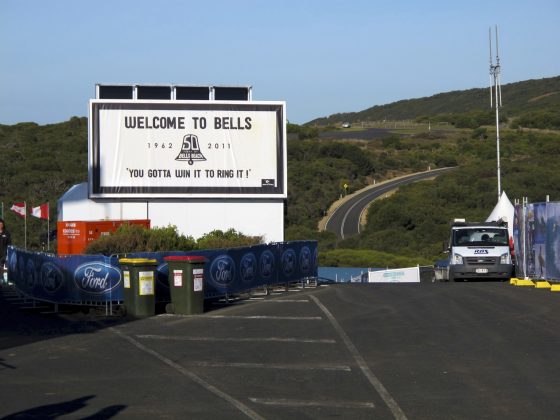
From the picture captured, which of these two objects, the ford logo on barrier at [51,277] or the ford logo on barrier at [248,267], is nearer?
the ford logo on barrier at [51,277]

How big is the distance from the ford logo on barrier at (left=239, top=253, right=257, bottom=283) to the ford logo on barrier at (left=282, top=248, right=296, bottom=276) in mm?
2078

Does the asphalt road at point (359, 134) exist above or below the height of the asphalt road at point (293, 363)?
above

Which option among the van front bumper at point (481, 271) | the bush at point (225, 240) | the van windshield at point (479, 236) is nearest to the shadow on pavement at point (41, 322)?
the bush at point (225, 240)

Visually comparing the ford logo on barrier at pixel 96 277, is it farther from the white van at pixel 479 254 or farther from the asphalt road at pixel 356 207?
the asphalt road at pixel 356 207

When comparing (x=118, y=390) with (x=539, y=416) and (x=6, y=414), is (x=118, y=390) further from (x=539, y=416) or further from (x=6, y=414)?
(x=539, y=416)

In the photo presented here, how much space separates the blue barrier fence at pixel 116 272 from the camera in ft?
64.8

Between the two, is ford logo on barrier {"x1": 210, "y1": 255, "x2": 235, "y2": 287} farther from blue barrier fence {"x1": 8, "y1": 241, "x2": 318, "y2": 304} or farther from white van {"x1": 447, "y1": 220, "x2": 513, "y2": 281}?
white van {"x1": 447, "y1": 220, "x2": 513, "y2": 281}

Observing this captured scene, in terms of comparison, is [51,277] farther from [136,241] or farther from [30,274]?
[136,241]

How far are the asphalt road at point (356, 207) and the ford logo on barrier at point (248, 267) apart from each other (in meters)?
39.9

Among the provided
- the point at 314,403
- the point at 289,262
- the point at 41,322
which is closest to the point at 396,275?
the point at 289,262

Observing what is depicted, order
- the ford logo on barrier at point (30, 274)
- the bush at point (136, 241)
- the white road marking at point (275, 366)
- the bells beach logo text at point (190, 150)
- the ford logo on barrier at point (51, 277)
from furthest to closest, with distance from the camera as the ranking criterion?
1. the bells beach logo text at point (190, 150)
2. the bush at point (136, 241)
3. the ford logo on barrier at point (30, 274)
4. the ford logo on barrier at point (51, 277)
5. the white road marking at point (275, 366)

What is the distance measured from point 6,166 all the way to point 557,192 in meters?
40.4

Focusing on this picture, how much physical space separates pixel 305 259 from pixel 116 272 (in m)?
9.22

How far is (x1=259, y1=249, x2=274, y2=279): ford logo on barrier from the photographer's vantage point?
24.8 meters
